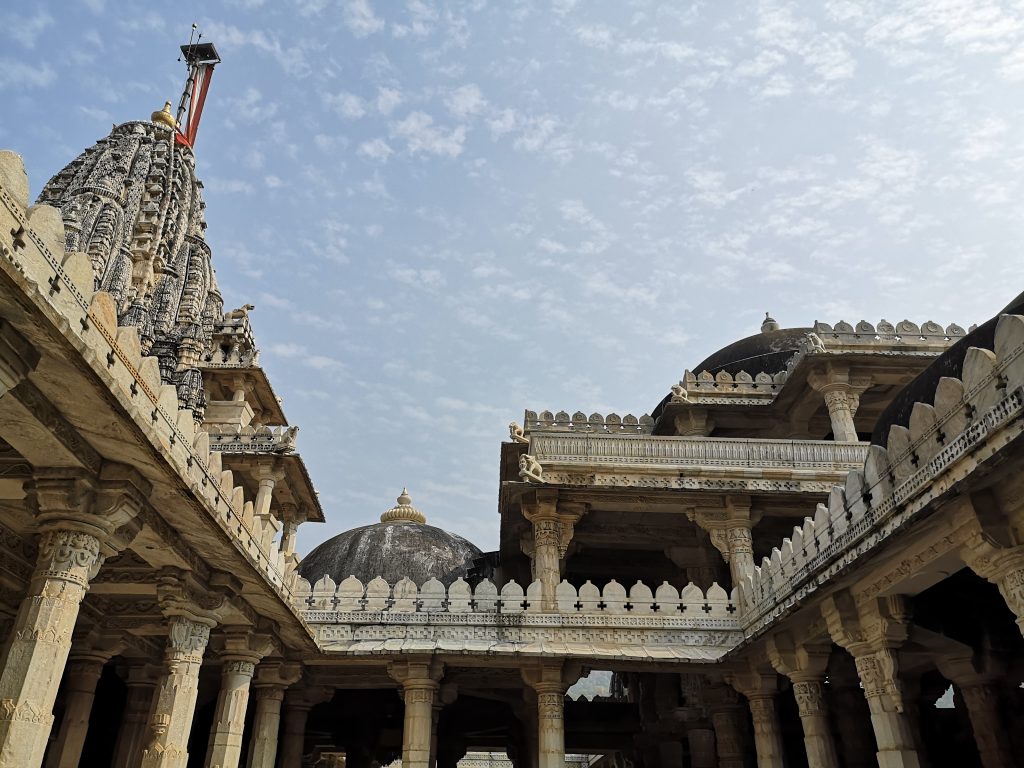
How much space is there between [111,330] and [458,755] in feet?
70.6

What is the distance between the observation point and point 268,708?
45.4 feet

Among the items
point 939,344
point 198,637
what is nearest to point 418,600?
point 198,637

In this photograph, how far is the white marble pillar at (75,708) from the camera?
40.4ft

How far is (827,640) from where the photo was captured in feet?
38.0

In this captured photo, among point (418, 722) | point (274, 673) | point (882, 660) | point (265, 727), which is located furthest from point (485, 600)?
point (882, 660)

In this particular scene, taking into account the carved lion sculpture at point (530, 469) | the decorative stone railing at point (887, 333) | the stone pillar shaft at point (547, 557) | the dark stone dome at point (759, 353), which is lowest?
the stone pillar shaft at point (547, 557)

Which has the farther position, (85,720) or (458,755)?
(458,755)

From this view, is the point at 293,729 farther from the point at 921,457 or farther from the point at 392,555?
the point at 921,457

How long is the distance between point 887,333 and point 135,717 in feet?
67.5

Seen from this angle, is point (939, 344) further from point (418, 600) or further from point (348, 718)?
point (348, 718)

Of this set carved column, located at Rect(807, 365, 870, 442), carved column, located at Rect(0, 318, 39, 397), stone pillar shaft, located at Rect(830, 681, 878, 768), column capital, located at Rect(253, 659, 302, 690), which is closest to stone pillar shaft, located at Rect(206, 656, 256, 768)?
column capital, located at Rect(253, 659, 302, 690)

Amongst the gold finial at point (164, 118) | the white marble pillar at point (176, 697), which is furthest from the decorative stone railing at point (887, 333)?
the gold finial at point (164, 118)

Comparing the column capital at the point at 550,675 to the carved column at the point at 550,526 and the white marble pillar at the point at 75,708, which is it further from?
the white marble pillar at the point at 75,708

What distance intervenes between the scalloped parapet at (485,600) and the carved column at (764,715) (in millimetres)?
1257
